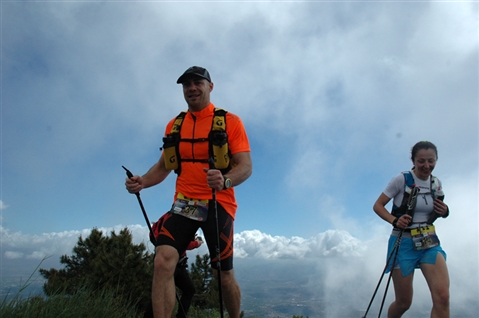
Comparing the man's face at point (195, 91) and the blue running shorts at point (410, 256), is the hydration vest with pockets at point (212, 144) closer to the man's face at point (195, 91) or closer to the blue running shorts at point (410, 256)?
the man's face at point (195, 91)

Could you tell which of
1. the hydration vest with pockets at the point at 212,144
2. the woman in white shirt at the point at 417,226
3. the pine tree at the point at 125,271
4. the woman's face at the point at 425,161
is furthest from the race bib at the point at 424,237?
the pine tree at the point at 125,271


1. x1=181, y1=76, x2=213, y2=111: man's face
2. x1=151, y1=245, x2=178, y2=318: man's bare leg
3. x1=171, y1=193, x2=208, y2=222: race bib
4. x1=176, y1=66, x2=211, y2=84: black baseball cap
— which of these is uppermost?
x1=176, y1=66, x2=211, y2=84: black baseball cap

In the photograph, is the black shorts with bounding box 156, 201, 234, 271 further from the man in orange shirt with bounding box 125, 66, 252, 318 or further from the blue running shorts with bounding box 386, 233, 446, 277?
the blue running shorts with bounding box 386, 233, 446, 277

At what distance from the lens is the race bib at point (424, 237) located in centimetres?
474

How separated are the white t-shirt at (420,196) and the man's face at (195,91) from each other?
2.93 m

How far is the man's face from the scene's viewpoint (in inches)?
162

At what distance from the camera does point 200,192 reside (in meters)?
3.93

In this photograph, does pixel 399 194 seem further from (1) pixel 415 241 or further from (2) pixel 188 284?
(2) pixel 188 284

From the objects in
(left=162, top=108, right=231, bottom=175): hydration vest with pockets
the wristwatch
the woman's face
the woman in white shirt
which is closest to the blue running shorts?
the woman in white shirt

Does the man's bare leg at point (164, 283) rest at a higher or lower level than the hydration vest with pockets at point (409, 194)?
lower

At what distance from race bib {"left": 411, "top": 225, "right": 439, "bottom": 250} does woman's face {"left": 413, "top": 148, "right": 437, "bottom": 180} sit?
73 cm

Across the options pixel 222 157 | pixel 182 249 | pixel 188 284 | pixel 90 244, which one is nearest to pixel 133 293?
pixel 188 284

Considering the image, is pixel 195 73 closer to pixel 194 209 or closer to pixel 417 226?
pixel 194 209

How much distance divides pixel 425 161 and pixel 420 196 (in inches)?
18.7
